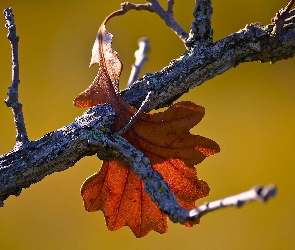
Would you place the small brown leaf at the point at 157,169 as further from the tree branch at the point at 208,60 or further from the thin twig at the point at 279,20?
the thin twig at the point at 279,20

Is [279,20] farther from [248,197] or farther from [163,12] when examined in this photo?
[248,197]

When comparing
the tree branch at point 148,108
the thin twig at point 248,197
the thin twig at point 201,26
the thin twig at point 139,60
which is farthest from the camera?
the thin twig at point 139,60

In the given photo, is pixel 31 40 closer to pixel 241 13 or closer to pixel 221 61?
pixel 241 13

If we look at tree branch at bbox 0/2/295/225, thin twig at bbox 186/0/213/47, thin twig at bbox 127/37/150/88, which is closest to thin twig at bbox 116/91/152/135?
tree branch at bbox 0/2/295/225

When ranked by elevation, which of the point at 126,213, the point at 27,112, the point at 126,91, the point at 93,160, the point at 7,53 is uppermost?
the point at 7,53

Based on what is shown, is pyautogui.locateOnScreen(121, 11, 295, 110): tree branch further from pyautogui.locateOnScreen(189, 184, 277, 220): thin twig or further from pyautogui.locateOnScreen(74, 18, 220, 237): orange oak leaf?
pyautogui.locateOnScreen(189, 184, 277, 220): thin twig

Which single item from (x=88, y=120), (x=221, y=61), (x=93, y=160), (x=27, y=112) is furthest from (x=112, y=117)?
(x=27, y=112)

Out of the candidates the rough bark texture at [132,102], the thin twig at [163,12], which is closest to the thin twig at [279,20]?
the rough bark texture at [132,102]
